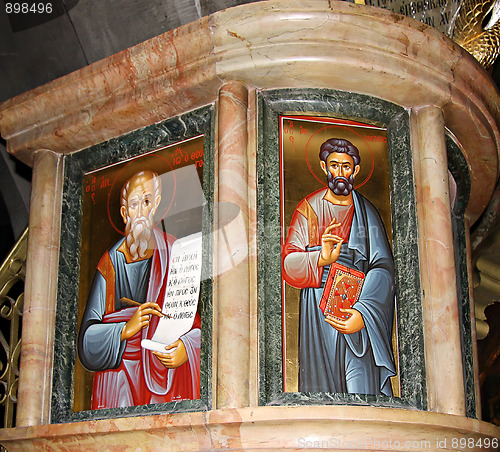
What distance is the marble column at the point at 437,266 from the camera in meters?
4.44

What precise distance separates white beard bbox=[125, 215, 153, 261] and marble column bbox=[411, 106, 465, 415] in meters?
1.54

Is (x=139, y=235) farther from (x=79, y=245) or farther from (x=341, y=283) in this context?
(x=341, y=283)

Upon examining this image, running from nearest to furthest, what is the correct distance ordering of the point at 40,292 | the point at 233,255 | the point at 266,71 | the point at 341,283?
the point at 233,255
the point at 341,283
the point at 266,71
the point at 40,292

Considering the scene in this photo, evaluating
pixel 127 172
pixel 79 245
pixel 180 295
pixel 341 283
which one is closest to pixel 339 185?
pixel 341 283

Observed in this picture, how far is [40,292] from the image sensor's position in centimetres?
508

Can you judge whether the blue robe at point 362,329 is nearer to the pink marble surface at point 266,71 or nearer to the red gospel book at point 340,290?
the red gospel book at point 340,290

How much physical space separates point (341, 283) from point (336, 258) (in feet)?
0.46

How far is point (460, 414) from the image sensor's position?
439cm

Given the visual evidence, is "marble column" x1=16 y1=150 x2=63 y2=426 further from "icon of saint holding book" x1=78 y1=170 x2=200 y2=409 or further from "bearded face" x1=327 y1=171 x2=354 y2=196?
"bearded face" x1=327 y1=171 x2=354 y2=196

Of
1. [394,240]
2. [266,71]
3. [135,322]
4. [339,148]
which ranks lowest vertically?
[135,322]

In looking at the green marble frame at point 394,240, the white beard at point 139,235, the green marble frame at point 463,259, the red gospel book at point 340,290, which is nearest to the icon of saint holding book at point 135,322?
the white beard at point 139,235

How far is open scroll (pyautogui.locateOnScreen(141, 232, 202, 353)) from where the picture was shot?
4555 millimetres

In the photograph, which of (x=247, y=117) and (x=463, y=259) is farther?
(x=463, y=259)

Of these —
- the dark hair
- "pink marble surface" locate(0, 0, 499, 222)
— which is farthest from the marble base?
"pink marble surface" locate(0, 0, 499, 222)
